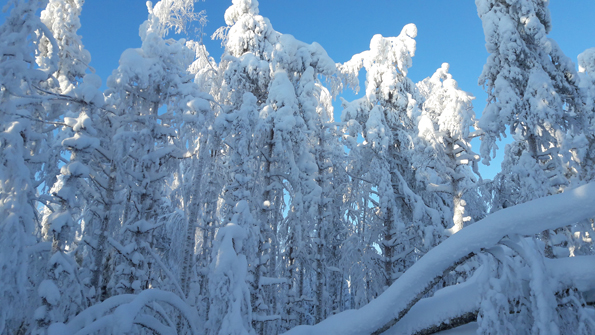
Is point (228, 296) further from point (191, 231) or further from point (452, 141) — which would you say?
point (452, 141)

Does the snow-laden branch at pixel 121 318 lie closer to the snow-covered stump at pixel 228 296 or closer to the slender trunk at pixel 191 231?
the snow-covered stump at pixel 228 296

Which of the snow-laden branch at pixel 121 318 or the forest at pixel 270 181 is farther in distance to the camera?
the snow-laden branch at pixel 121 318

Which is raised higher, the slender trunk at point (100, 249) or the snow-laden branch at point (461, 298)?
the slender trunk at point (100, 249)

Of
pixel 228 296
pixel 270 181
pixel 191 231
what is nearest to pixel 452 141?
pixel 270 181

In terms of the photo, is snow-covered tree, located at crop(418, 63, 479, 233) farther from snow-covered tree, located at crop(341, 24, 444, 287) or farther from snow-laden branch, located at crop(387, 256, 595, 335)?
snow-laden branch, located at crop(387, 256, 595, 335)

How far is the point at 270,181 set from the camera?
11.4 meters

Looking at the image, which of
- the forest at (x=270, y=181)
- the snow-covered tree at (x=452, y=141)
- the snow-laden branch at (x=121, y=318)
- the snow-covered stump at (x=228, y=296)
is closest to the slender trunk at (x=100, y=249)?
the forest at (x=270, y=181)

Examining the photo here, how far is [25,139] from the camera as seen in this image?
6367mm

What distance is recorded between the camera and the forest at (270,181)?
3.08 m

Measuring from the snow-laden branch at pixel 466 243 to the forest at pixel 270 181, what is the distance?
15mm

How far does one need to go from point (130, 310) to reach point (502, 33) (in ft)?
41.8

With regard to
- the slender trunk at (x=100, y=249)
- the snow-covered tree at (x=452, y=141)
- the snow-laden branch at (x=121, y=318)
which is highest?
the snow-covered tree at (x=452, y=141)

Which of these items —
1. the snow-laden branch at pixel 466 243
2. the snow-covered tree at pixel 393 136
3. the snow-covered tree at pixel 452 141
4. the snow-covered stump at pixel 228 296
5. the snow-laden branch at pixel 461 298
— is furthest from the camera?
the snow-covered tree at pixel 393 136

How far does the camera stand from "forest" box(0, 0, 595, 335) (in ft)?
10.1
